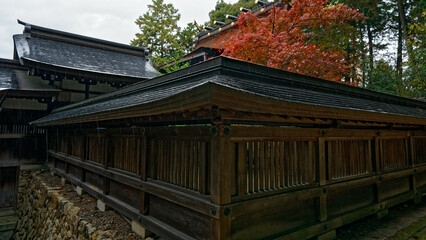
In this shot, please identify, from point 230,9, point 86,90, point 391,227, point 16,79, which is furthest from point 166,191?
point 230,9

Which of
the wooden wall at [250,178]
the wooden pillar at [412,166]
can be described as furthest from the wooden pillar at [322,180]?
the wooden pillar at [412,166]

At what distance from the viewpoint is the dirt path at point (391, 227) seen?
4.44m

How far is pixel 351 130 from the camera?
469 centimetres

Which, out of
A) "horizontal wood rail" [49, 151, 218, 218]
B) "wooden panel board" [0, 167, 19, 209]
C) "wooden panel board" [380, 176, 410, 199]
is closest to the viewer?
"horizontal wood rail" [49, 151, 218, 218]

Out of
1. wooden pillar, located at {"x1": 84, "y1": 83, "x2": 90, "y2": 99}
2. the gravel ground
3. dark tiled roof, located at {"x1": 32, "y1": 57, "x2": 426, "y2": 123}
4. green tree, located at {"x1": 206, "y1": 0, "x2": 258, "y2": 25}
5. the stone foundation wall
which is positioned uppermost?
green tree, located at {"x1": 206, "y1": 0, "x2": 258, "y2": 25}

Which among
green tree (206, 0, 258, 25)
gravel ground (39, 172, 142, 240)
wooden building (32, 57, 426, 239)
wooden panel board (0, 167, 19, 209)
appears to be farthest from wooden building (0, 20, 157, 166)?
green tree (206, 0, 258, 25)

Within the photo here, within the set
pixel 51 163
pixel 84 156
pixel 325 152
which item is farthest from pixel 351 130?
pixel 51 163

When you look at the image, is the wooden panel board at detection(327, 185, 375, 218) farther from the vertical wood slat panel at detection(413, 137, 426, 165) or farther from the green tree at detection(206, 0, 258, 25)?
the green tree at detection(206, 0, 258, 25)

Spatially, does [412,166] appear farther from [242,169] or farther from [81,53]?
[81,53]

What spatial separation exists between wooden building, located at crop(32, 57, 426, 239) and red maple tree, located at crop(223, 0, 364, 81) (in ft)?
13.0

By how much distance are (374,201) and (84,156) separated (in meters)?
7.57

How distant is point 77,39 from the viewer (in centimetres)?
1410

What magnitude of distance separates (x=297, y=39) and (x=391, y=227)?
8.46 meters

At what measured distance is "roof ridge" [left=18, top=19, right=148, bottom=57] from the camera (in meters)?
12.6
